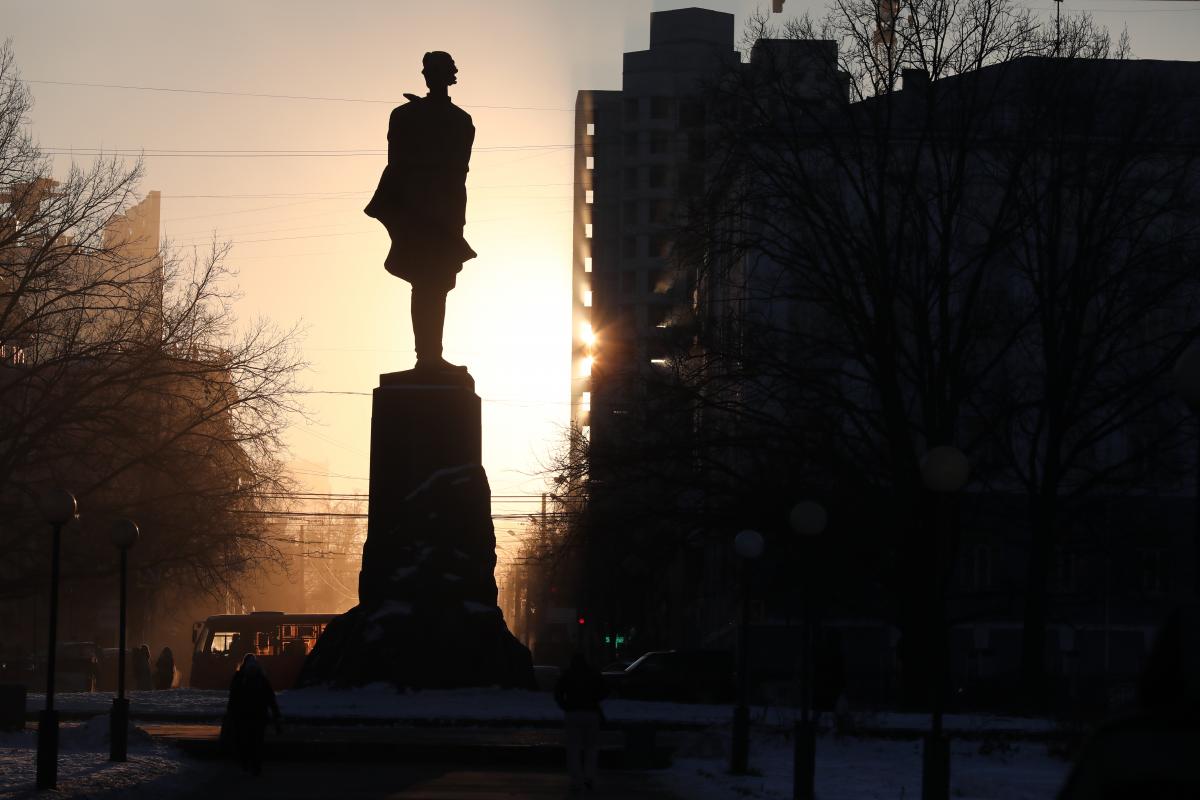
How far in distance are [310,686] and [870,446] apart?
11.2 metres

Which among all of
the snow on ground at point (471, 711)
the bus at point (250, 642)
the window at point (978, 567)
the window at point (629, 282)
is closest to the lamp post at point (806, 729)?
the snow on ground at point (471, 711)

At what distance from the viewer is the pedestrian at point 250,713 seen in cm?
1959

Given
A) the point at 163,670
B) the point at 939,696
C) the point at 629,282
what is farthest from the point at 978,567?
the point at 629,282

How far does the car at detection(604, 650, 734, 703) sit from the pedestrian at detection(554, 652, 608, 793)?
70.0ft

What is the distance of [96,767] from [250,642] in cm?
3107

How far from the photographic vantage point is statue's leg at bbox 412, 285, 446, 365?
2761 centimetres

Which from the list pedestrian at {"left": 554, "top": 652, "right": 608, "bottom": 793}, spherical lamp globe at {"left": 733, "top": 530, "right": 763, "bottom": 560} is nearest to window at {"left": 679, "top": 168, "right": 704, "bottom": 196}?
spherical lamp globe at {"left": 733, "top": 530, "right": 763, "bottom": 560}

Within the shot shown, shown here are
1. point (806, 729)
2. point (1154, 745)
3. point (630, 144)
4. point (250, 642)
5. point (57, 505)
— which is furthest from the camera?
point (630, 144)

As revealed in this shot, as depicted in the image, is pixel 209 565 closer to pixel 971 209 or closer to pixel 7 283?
pixel 7 283

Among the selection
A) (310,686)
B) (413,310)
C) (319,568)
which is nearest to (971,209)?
(413,310)

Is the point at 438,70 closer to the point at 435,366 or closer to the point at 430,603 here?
the point at 435,366

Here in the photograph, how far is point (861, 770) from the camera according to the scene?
19.4m

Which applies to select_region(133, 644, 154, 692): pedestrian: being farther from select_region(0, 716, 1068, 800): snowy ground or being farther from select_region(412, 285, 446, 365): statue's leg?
select_region(0, 716, 1068, 800): snowy ground

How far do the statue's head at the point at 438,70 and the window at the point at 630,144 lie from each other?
101 metres
